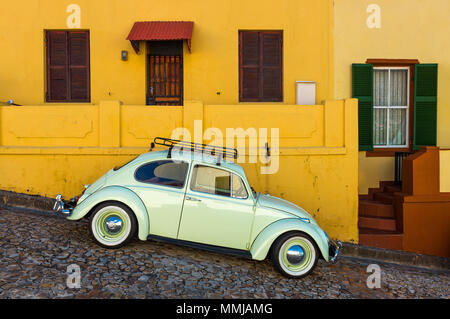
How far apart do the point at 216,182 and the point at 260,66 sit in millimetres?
4754

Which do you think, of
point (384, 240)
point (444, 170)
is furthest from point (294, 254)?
point (444, 170)

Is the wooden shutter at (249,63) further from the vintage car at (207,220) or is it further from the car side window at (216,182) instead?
the vintage car at (207,220)

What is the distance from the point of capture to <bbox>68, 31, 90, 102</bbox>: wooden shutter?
8.26m

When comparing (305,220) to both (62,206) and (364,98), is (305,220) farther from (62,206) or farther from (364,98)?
(364,98)

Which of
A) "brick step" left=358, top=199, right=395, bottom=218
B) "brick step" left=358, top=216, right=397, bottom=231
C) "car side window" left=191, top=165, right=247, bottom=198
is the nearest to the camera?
"car side window" left=191, top=165, right=247, bottom=198

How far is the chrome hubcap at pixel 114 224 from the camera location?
459cm

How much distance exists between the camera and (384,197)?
25.0 ft

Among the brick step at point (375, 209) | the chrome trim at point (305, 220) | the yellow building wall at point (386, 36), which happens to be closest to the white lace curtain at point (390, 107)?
the yellow building wall at point (386, 36)

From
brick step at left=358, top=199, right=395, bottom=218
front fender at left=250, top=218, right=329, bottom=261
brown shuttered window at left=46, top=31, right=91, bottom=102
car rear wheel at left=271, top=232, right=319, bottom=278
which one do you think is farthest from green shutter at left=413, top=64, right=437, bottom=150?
brown shuttered window at left=46, top=31, right=91, bottom=102

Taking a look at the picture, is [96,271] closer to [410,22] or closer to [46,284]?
[46,284]

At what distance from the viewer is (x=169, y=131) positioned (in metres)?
6.83

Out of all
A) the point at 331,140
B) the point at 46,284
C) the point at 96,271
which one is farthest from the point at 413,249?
the point at 46,284

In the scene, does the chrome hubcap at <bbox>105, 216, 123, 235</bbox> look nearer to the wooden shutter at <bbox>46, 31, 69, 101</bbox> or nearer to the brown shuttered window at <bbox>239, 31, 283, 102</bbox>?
the brown shuttered window at <bbox>239, 31, 283, 102</bbox>
